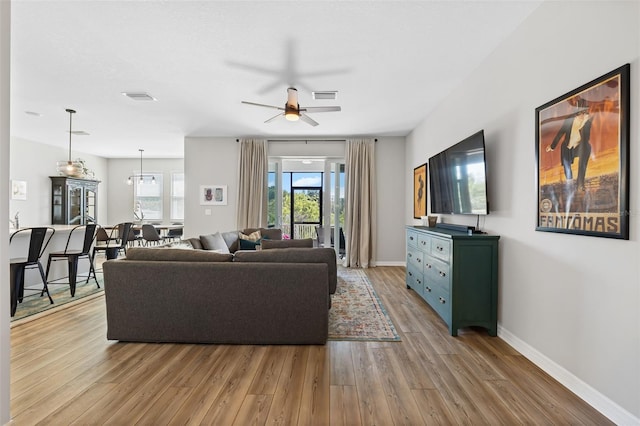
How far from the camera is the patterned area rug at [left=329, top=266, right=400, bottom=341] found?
9.21ft

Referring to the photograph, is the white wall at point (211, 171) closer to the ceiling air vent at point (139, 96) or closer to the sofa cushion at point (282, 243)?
the ceiling air vent at point (139, 96)

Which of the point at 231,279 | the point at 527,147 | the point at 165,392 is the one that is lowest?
the point at 165,392

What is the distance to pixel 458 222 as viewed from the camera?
12.3 feet

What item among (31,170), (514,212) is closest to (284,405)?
(514,212)

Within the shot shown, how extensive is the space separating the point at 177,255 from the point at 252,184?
148 inches

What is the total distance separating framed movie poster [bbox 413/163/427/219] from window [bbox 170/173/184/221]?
22.9ft

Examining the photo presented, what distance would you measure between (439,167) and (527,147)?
1.48 meters

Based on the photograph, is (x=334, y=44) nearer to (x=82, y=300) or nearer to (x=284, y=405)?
(x=284, y=405)

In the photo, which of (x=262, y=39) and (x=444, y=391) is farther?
(x=262, y=39)

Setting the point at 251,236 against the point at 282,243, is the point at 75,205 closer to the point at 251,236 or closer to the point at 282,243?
the point at 251,236

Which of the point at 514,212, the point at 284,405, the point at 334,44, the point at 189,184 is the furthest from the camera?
the point at 189,184

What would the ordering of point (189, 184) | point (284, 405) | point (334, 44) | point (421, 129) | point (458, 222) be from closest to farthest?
1. point (284, 405)
2. point (334, 44)
3. point (458, 222)
4. point (421, 129)
5. point (189, 184)

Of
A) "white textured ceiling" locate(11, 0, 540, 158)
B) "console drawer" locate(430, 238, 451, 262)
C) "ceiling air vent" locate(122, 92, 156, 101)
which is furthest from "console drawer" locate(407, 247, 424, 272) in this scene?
"ceiling air vent" locate(122, 92, 156, 101)

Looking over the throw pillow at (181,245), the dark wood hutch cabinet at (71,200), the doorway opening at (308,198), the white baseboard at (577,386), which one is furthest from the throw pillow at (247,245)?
the dark wood hutch cabinet at (71,200)
